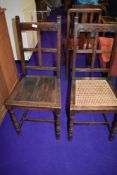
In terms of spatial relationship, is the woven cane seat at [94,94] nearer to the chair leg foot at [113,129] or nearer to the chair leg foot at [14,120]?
the chair leg foot at [113,129]

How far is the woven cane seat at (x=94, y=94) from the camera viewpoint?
1.27m

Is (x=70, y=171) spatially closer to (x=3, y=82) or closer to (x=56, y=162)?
(x=56, y=162)

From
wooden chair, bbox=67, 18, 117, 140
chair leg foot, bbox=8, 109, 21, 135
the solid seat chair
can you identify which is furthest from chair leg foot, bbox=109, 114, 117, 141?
chair leg foot, bbox=8, 109, 21, 135

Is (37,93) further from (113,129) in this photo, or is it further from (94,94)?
(113,129)

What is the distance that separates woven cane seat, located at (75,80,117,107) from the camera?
1.27 meters

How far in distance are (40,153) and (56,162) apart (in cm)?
18

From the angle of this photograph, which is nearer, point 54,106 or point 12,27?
point 54,106

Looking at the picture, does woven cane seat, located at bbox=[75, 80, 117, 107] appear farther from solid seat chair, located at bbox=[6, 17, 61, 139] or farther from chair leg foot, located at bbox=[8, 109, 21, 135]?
chair leg foot, located at bbox=[8, 109, 21, 135]

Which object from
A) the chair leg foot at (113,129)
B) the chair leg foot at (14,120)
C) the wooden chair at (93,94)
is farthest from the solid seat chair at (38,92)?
the chair leg foot at (113,129)

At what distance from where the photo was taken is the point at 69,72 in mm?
2484

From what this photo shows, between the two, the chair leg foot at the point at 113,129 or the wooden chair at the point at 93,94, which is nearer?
the wooden chair at the point at 93,94

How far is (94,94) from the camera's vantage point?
136cm

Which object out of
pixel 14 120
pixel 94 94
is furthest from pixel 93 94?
pixel 14 120

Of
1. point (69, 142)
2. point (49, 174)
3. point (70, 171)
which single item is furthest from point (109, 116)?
point (49, 174)
